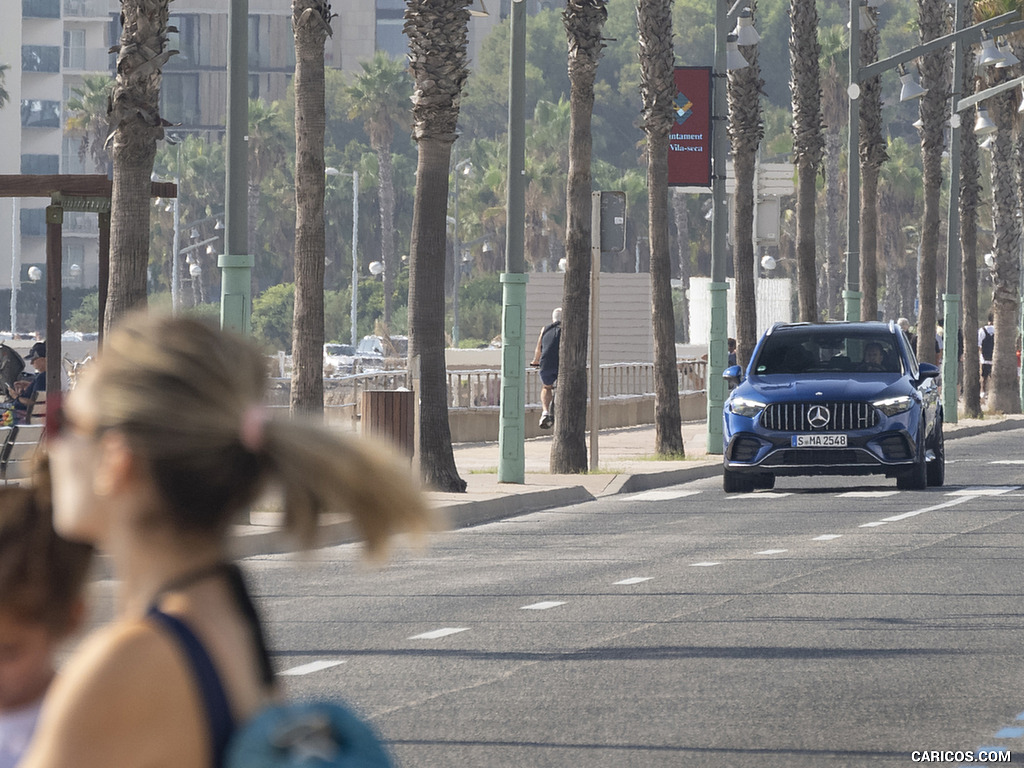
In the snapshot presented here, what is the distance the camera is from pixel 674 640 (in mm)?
10539

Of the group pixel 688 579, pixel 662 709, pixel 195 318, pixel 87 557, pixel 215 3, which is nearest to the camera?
pixel 195 318

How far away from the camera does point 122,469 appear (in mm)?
2357

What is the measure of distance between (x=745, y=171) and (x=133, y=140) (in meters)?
18.8

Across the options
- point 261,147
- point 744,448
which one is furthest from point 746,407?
point 261,147

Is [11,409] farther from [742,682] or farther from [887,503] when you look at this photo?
[742,682]

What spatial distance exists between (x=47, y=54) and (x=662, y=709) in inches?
4537

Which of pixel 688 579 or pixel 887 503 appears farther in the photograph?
pixel 887 503

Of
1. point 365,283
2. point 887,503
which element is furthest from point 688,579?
point 365,283

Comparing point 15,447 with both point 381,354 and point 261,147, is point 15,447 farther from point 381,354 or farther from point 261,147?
point 261,147

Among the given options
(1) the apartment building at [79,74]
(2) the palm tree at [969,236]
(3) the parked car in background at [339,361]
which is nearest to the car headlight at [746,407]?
(2) the palm tree at [969,236]

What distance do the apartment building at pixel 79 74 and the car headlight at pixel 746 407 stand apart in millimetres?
84784

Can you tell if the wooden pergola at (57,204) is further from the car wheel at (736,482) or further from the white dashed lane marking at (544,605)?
the white dashed lane marking at (544,605)

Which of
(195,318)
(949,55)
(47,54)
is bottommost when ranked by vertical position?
(195,318)

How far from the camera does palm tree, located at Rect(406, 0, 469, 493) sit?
21125 mm
